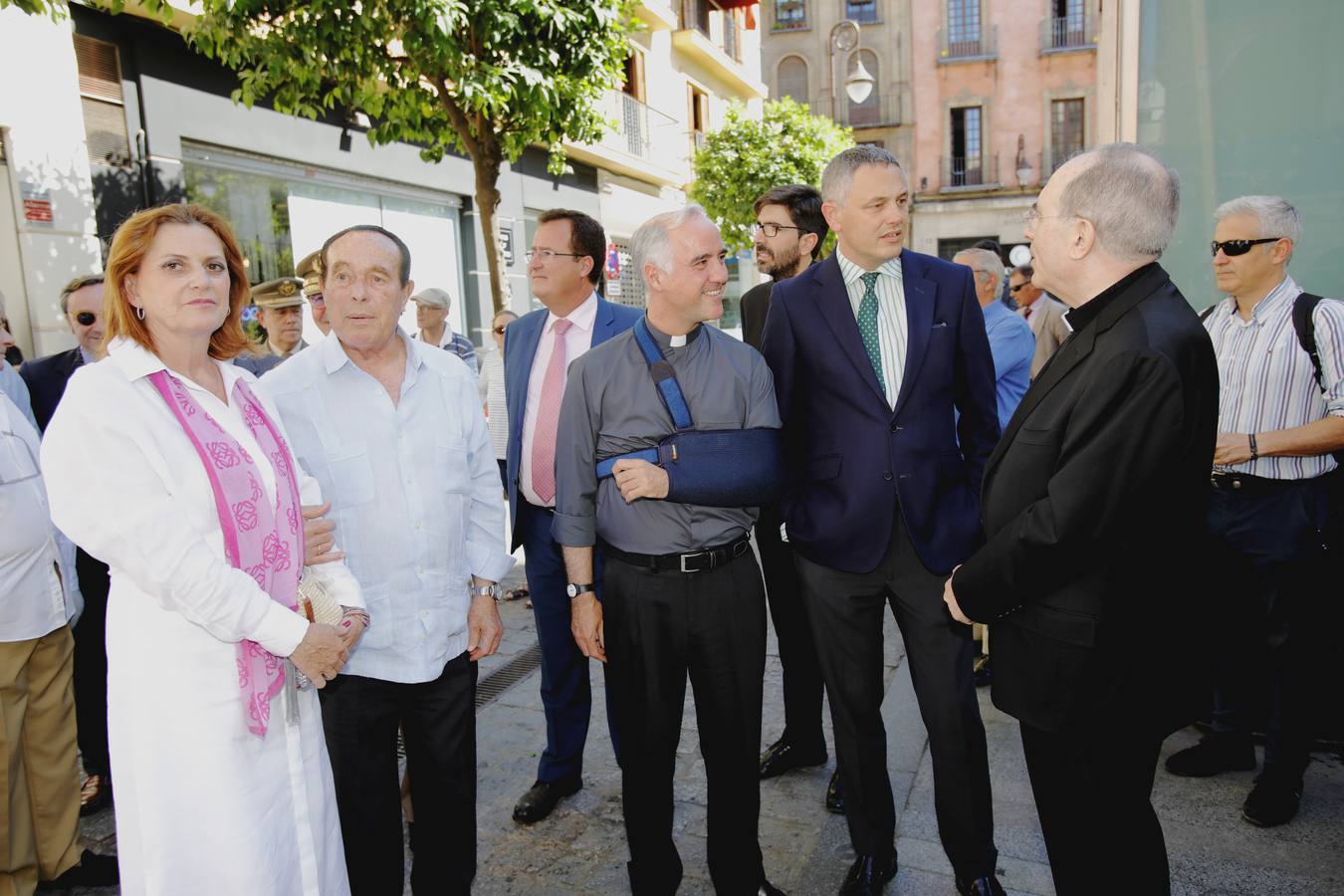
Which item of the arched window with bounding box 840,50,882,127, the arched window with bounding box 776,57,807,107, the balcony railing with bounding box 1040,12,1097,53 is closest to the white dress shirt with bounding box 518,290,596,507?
the arched window with bounding box 840,50,882,127

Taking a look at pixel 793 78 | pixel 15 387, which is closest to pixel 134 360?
pixel 15 387

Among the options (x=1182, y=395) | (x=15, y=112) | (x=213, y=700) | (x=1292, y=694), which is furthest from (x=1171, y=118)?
(x=15, y=112)

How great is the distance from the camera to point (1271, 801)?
3.25 metres

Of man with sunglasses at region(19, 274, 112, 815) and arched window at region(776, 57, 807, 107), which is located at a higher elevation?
arched window at region(776, 57, 807, 107)

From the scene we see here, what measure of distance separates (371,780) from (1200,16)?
5.07 m

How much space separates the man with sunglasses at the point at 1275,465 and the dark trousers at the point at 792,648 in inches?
59.8

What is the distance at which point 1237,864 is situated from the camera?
2.98 m

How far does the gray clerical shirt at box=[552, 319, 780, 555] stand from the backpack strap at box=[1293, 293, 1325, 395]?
2.08m

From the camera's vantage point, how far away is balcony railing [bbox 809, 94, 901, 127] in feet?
118

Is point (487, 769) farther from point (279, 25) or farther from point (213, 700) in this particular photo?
point (279, 25)

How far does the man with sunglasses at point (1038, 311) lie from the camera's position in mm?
4516

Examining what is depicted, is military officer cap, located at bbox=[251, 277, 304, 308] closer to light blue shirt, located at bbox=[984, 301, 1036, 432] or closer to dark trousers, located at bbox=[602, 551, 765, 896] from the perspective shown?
dark trousers, located at bbox=[602, 551, 765, 896]

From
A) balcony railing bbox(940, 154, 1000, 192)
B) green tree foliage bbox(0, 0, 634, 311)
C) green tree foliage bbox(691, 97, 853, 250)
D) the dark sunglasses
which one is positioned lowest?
the dark sunglasses

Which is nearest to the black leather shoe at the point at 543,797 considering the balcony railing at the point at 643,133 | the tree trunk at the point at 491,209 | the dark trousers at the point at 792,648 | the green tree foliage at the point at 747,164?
the dark trousers at the point at 792,648
